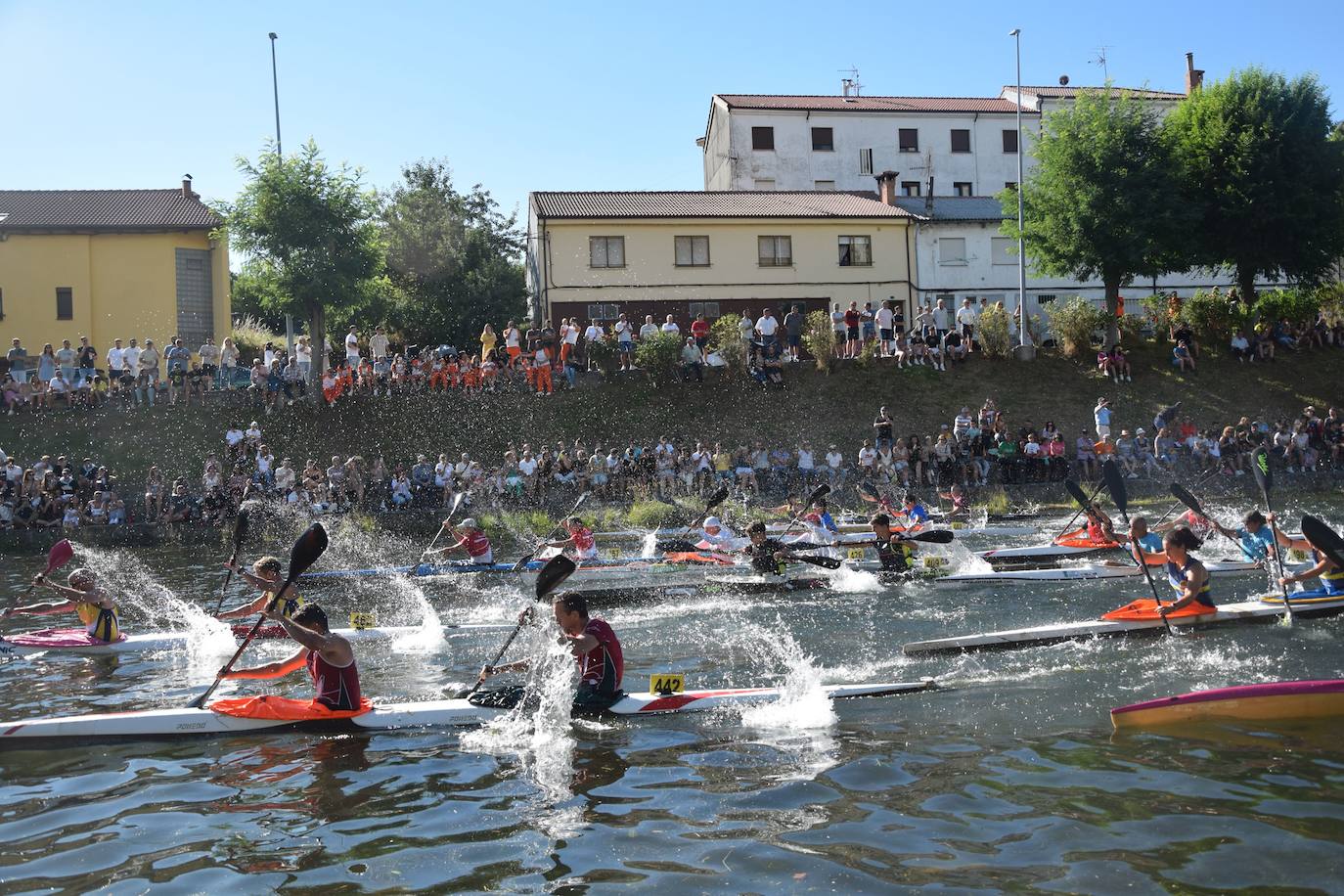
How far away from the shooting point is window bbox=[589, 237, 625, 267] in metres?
36.8

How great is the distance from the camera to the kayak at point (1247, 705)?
28.5ft

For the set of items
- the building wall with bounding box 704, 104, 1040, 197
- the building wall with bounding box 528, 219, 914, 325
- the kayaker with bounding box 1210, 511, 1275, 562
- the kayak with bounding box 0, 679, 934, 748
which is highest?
the building wall with bounding box 704, 104, 1040, 197

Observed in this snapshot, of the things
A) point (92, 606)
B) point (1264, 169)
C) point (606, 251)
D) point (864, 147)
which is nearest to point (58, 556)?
point (92, 606)

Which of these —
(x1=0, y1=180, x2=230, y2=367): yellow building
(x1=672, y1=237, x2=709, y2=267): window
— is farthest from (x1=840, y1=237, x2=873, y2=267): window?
(x1=0, y1=180, x2=230, y2=367): yellow building

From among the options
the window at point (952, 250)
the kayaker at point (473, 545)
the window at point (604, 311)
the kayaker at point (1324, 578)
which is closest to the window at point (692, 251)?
the window at point (604, 311)

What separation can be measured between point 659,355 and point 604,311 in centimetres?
729

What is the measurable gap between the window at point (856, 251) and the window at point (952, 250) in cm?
318

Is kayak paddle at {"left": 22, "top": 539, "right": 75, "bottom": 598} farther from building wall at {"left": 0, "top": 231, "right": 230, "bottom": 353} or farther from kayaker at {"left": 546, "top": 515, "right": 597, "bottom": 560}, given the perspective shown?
building wall at {"left": 0, "top": 231, "right": 230, "bottom": 353}

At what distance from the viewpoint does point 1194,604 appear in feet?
38.1

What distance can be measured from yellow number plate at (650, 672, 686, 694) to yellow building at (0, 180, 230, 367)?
3109cm

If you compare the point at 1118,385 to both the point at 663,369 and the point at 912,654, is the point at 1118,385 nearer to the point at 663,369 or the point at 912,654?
the point at 663,369

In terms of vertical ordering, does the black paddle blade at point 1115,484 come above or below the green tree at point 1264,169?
below

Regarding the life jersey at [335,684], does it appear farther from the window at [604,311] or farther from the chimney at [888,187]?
the chimney at [888,187]

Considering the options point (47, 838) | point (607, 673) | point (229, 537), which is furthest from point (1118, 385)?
point (47, 838)
